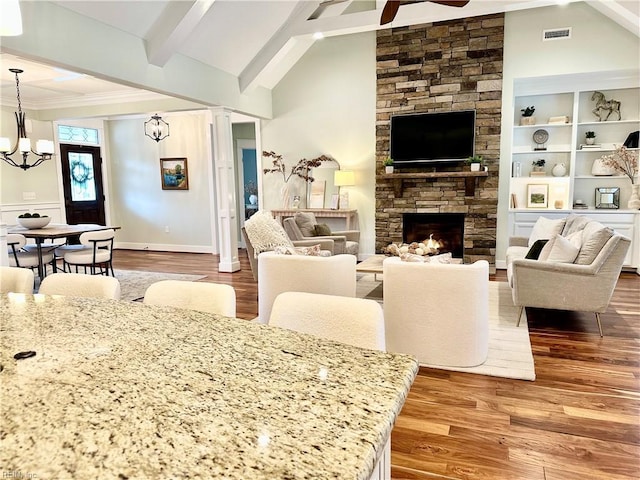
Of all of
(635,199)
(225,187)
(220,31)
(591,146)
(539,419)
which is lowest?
(539,419)

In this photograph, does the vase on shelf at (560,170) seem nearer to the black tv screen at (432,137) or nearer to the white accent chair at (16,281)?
the black tv screen at (432,137)

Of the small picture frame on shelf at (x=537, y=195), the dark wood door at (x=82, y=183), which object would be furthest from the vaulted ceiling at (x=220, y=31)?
the small picture frame on shelf at (x=537, y=195)

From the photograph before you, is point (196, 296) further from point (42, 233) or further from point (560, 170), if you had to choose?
point (560, 170)

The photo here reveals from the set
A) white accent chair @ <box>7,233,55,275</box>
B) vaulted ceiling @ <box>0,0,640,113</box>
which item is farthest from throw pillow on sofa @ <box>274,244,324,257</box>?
white accent chair @ <box>7,233,55,275</box>

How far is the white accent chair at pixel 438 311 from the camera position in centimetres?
289

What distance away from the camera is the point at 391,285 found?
10.00 feet

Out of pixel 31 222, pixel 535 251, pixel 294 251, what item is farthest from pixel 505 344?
pixel 31 222

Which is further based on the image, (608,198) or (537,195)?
(537,195)

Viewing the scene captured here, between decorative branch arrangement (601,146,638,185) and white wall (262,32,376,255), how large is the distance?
334 cm

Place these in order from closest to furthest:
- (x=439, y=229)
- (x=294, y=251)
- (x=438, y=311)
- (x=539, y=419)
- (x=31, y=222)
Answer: (x=539, y=419)
(x=438, y=311)
(x=294, y=251)
(x=31, y=222)
(x=439, y=229)

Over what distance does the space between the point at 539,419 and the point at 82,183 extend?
8877 millimetres

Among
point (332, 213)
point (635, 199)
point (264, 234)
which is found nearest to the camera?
point (264, 234)

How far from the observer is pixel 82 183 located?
864 cm

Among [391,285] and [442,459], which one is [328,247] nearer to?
[391,285]
